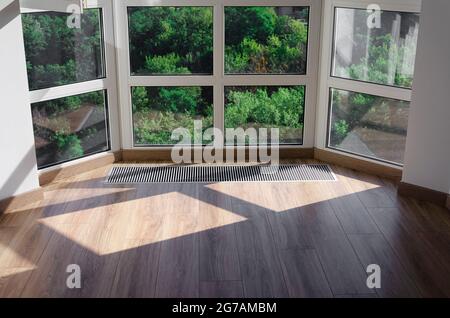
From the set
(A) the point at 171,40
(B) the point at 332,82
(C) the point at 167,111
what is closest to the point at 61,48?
(A) the point at 171,40

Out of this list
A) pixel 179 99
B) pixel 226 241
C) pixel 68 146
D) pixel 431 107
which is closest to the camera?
pixel 226 241

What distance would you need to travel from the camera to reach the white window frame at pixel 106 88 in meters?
4.26

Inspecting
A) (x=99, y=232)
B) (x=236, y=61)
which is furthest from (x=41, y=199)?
(x=236, y=61)

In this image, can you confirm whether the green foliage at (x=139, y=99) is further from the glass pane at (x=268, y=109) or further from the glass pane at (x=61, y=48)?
the glass pane at (x=268, y=109)

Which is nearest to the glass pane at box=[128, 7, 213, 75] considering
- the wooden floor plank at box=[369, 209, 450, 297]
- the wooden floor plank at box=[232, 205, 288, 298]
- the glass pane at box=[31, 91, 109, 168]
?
the glass pane at box=[31, 91, 109, 168]

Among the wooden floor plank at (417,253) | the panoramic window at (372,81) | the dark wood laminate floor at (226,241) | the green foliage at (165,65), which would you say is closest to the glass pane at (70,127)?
the dark wood laminate floor at (226,241)

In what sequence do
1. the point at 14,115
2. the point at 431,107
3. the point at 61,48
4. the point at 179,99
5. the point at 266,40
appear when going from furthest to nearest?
the point at 179,99, the point at 266,40, the point at 61,48, the point at 431,107, the point at 14,115

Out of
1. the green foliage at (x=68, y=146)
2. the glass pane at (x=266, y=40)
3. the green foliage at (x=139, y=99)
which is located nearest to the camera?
the green foliage at (x=68, y=146)

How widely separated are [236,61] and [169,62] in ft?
1.68

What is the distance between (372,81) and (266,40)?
2.81ft

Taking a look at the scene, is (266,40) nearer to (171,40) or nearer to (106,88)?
(171,40)

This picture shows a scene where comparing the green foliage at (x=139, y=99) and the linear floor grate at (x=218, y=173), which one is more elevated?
the green foliage at (x=139, y=99)

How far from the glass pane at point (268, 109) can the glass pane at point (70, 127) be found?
996 millimetres

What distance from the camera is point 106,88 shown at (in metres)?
4.61
